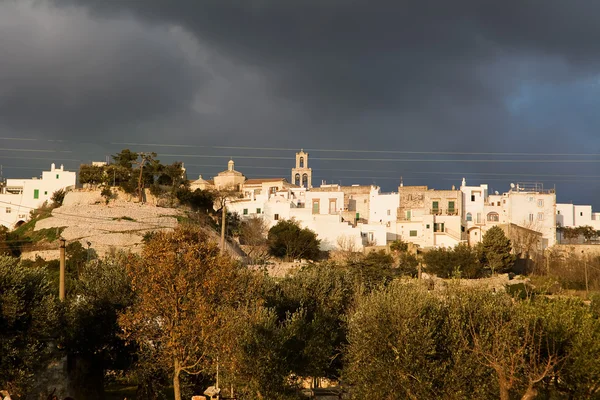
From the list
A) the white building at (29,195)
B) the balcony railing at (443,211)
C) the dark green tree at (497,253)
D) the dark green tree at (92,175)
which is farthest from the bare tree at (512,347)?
the white building at (29,195)

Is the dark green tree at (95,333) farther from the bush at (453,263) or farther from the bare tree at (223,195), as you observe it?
the bare tree at (223,195)

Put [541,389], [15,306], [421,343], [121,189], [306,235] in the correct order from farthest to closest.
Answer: [121,189] < [306,235] < [541,389] < [15,306] < [421,343]

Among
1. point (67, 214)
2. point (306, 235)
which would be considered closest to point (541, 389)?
point (306, 235)

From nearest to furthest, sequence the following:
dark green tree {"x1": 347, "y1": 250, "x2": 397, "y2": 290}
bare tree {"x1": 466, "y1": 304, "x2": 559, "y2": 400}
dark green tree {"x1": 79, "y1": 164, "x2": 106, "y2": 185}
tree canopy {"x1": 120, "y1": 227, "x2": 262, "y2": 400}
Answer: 1. bare tree {"x1": 466, "y1": 304, "x2": 559, "y2": 400}
2. tree canopy {"x1": 120, "y1": 227, "x2": 262, "y2": 400}
3. dark green tree {"x1": 347, "y1": 250, "x2": 397, "y2": 290}
4. dark green tree {"x1": 79, "y1": 164, "x2": 106, "y2": 185}

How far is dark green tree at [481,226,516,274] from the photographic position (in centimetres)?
5272

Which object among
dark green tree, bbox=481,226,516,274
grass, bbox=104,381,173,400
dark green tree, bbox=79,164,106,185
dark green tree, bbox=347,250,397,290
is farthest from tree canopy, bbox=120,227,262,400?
dark green tree, bbox=79,164,106,185

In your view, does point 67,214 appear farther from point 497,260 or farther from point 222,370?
point 222,370

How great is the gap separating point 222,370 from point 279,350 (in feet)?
6.00

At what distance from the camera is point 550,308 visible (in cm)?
2020

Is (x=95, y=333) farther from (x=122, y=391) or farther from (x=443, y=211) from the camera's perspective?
(x=443, y=211)

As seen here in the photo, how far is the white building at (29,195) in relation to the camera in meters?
69.1

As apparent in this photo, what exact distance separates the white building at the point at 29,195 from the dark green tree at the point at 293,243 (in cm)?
2605

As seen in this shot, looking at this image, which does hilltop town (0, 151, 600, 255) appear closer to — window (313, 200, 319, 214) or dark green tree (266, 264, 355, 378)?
window (313, 200, 319, 214)

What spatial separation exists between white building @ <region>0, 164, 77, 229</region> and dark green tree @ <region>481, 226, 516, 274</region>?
43.6 metres
